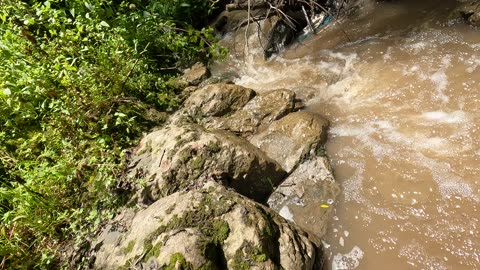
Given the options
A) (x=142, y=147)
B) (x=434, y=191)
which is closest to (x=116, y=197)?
(x=142, y=147)

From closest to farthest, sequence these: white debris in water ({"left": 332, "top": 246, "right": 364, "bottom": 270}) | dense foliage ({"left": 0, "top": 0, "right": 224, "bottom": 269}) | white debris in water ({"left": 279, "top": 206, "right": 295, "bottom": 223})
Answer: white debris in water ({"left": 332, "top": 246, "right": 364, "bottom": 270}) → dense foliage ({"left": 0, "top": 0, "right": 224, "bottom": 269}) → white debris in water ({"left": 279, "top": 206, "right": 295, "bottom": 223})

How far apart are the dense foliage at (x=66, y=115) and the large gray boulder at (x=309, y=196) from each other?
171 centimetres

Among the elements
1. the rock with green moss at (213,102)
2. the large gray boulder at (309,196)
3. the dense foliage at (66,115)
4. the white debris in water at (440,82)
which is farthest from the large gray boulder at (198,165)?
the white debris in water at (440,82)

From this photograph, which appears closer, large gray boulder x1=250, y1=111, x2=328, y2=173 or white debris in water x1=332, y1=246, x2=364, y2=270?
white debris in water x1=332, y1=246, x2=364, y2=270

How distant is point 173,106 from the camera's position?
4.66 metres

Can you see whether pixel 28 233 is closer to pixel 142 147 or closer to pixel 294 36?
pixel 142 147

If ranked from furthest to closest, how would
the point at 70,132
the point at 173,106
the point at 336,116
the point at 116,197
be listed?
the point at 173,106 < the point at 336,116 < the point at 70,132 < the point at 116,197

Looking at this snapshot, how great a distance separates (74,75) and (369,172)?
11.8 ft

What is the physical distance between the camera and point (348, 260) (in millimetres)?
2797

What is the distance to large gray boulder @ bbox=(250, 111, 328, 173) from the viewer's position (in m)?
3.73

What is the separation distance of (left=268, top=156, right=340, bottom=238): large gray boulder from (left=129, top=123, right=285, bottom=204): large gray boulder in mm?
153

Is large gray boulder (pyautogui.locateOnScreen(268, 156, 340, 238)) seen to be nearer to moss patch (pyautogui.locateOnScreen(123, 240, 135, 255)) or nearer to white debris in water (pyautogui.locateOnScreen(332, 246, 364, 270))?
white debris in water (pyautogui.locateOnScreen(332, 246, 364, 270))

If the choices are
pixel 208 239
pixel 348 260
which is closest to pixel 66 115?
pixel 208 239

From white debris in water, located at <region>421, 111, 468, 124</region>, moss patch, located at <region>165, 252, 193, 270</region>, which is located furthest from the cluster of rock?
white debris in water, located at <region>421, 111, 468, 124</region>
